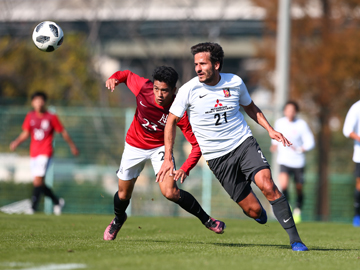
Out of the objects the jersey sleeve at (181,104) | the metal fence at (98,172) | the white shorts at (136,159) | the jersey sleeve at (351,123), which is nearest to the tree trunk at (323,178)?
the metal fence at (98,172)

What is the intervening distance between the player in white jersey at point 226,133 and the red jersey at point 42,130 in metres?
6.54

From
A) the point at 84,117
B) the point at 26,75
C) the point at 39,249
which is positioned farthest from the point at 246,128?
the point at 26,75

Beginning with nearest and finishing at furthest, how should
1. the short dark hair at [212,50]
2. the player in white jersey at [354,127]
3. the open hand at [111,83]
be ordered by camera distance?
the short dark hair at [212,50]
the open hand at [111,83]
the player in white jersey at [354,127]

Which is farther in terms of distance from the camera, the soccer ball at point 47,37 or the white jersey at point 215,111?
the soccer ball at point 47,37

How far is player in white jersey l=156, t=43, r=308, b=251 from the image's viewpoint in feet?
20.0

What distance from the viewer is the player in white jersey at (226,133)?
610 centimetres

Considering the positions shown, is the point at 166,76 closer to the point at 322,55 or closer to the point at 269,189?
the point at 269,189

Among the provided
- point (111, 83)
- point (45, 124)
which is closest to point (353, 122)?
point (111, 83)

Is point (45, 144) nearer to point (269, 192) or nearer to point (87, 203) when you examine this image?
point (87, 203)

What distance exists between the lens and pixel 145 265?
489 centimetres

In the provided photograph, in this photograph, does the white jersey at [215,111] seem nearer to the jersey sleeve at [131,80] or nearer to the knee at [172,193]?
the knee at [172,193]

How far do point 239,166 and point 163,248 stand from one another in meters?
1.27

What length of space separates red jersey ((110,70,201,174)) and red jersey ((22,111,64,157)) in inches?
219

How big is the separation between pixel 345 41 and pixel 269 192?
11.1 metres
